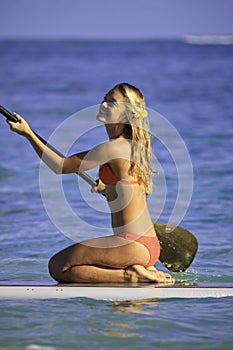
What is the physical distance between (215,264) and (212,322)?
1787 mm

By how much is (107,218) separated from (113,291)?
10.9ft

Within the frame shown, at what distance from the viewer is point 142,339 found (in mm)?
4582

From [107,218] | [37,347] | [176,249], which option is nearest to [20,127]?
[37,347]

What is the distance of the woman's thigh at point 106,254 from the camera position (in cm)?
501

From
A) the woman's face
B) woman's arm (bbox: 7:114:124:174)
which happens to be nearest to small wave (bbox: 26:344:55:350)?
woman's arm (bbox: 7:114:124:174)

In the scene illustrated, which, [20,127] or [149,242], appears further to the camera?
[149,242]

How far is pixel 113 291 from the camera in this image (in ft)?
16.5

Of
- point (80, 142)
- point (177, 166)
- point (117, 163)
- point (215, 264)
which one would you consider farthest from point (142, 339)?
point (80, 142)

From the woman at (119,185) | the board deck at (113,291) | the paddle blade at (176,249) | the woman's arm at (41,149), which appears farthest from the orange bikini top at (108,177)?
the paddle blade at (176,249)

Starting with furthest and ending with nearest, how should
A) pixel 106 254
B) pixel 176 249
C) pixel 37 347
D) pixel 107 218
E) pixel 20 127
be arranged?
pixel 107 218
pixel 176 249
pixel 106 254
pixel 20 127
pixel 37 347

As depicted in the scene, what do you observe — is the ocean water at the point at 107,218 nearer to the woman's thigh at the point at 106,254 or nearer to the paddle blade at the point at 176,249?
the paddle blade at the point at 176,249

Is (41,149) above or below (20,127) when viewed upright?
below

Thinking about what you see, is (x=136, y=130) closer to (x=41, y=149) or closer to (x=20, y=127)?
(x=41, y=149)

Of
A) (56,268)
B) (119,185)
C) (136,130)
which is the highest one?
(136,130)
